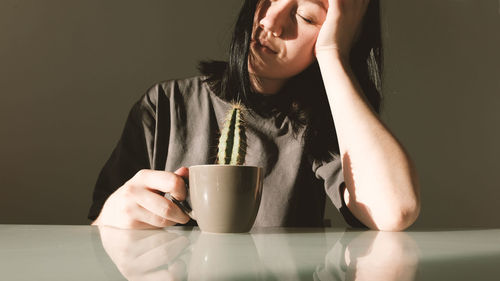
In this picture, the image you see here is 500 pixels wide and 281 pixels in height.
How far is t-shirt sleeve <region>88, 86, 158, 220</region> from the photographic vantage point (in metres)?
0.94

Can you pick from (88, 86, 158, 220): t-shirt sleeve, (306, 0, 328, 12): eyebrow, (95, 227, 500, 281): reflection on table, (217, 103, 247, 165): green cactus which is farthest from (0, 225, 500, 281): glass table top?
(306, 0, 328, 12): eyebrow

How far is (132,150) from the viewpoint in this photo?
104cm

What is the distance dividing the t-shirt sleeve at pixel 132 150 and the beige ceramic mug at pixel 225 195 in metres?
0.46

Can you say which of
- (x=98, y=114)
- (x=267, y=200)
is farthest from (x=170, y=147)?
(x=98, y=114)

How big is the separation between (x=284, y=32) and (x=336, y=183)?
1.26 feet

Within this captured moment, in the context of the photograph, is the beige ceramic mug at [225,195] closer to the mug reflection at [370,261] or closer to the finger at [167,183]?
the finger at [167,183]

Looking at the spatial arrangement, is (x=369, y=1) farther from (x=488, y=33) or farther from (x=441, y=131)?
(x=488, y=33)

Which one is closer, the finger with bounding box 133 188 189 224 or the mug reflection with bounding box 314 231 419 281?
the mug reflection with bounding box 314 231 419 281

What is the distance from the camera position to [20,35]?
1900mm

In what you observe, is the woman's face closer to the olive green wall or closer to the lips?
the lips

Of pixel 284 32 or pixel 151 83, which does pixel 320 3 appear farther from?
pixel 151 83

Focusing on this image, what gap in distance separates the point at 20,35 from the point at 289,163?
161cm

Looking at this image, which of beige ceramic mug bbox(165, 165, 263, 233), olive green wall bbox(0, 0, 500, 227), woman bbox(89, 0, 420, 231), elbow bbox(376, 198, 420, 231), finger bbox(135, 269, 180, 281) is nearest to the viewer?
finger bbox(135, 269, 180, 281)

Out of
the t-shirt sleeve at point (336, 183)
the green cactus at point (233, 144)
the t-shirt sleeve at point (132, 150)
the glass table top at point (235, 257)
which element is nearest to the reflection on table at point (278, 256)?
the glass table top at point (235, 257)
